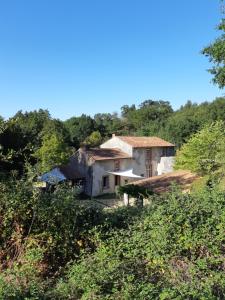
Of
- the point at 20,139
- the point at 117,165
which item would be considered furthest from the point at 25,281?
the point at 117,165

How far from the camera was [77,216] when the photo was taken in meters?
7.07

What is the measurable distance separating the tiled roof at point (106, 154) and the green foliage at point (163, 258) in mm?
26551

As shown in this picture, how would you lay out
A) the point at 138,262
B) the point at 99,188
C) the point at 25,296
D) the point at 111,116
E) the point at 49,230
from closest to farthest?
the point at 25,296 < the point at 138,262 < the point at 49,230 < the point at 99,188 < the point at 111,116

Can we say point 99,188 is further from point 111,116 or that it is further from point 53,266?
point 111,116

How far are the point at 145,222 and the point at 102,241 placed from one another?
3.05ft

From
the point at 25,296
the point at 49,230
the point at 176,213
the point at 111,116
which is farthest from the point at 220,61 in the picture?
the point at 111,116

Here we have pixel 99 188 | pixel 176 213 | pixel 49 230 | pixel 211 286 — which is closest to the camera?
pixel 211 286

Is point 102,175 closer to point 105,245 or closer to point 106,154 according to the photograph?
point 106,154

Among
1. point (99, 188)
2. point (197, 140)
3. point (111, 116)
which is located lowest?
point (99, 188)

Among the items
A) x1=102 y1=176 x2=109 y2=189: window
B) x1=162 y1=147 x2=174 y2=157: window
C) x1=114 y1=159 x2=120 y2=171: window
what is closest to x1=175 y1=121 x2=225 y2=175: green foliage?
x1=114 y1=159 x2=120 y2=171: window

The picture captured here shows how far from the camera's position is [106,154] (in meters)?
35.5

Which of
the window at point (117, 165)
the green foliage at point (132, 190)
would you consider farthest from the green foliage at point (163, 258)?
the window at point (117, 165)

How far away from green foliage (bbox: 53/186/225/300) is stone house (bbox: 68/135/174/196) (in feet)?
87.0

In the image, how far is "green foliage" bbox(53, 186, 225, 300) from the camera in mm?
4586
